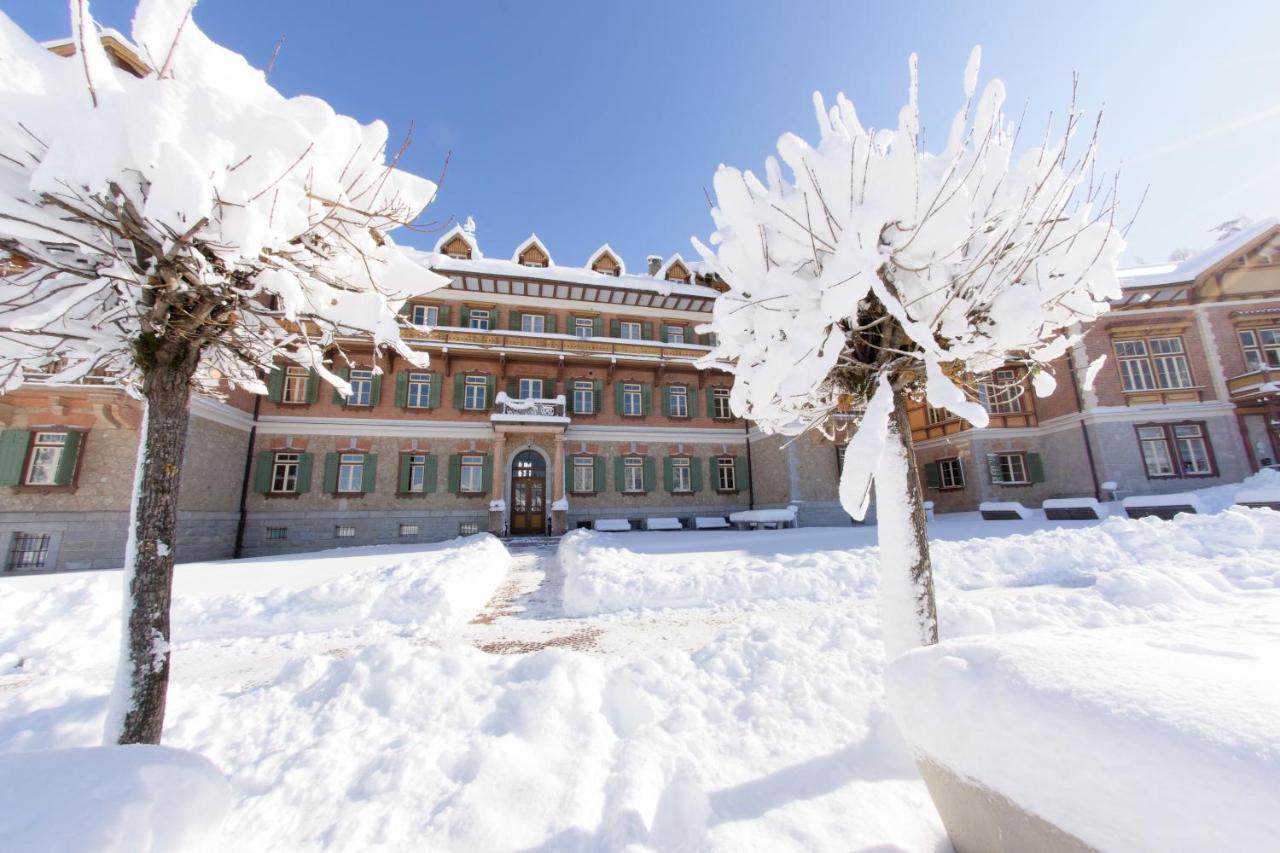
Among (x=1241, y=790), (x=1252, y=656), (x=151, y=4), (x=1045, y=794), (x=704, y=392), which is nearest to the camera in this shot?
(x=1241, y=790)

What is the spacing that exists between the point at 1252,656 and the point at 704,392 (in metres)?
19.9

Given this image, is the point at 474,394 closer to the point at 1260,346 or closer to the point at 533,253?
the point at 533,253

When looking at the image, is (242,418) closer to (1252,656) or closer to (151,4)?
(151,4)

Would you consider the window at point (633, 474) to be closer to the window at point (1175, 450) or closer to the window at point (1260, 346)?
the window at point (1175, 450)

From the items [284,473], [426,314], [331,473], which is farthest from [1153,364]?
[284,473]

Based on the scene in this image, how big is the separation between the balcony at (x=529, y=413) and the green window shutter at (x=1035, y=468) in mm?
17670

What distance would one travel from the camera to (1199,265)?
17.8 metres

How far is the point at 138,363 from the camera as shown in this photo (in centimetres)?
248

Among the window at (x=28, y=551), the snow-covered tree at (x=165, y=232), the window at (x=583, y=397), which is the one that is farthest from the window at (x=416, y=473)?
the snow-covered tree at (x=165, y=232)

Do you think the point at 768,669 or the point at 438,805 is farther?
the point at 768,669

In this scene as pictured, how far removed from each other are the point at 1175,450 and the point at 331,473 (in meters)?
29.4

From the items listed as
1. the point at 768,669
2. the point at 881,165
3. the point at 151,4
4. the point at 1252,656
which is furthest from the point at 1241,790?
the point at 151,4

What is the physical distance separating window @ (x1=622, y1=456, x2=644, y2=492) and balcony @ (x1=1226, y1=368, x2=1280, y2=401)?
825 inches

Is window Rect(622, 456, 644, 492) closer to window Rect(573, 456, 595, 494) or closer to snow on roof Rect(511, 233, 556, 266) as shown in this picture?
window Rect(573, 456, 595, 494)
